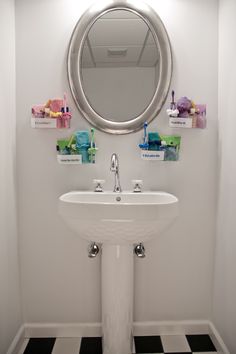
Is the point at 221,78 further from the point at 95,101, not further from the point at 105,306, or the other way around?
the point at 105,306

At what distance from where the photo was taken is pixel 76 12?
5.36ft

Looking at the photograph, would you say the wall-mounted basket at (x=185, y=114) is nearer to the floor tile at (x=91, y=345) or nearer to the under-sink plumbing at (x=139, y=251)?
the under-sink plumbing at (x=139, y=251)

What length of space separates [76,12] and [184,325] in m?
1.82

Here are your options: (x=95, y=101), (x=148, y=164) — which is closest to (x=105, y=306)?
(x=148, y=164)

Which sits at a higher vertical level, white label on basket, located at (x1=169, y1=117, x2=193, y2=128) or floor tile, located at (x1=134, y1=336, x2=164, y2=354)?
white label on basket, located at (x1=169, y1=117, x2=193, y2=128)

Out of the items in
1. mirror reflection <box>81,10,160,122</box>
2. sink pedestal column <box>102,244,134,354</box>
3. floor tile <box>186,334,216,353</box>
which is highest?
mirror reflection <box>81,10,160,122</box>

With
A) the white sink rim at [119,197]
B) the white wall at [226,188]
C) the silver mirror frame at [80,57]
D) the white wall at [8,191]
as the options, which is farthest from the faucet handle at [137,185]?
the white wall at [8,191]

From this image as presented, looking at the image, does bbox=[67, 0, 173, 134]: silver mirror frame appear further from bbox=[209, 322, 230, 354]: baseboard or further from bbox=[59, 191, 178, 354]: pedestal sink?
bbox=[209, 322, 230, 354]: baseboard

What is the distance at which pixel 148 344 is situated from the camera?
5.38 ft

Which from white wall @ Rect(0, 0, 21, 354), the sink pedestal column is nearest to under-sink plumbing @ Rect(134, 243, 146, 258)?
the sink pedestal column

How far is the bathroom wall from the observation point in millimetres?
1645

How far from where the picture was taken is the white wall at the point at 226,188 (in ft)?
4.83

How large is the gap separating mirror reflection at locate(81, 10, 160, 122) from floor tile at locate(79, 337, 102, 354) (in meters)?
1.20

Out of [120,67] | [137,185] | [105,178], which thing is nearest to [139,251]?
[137,185]
